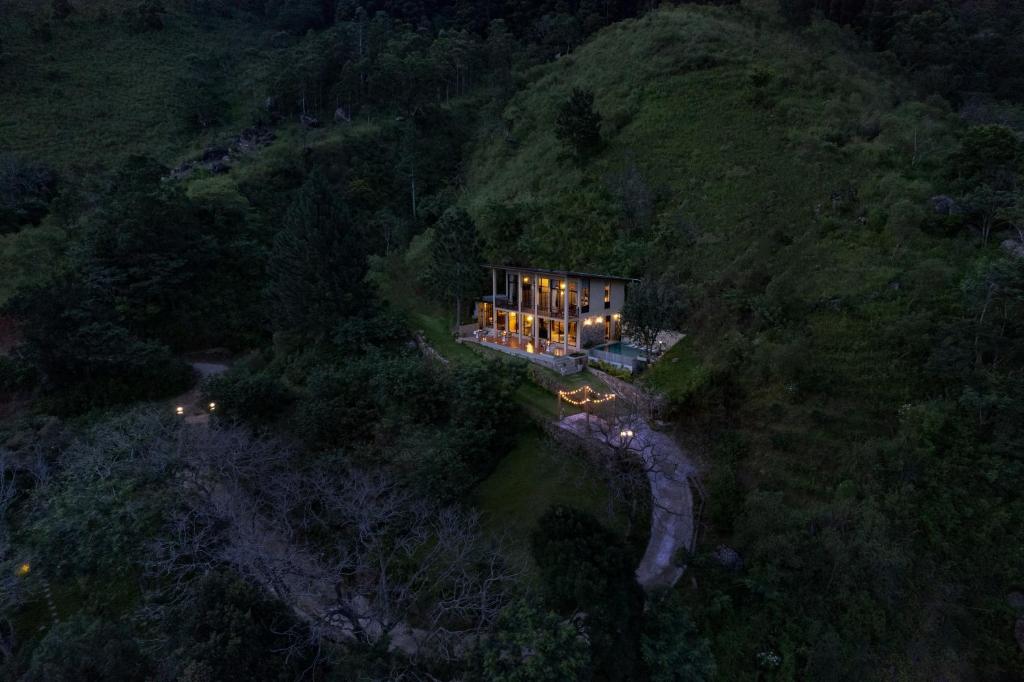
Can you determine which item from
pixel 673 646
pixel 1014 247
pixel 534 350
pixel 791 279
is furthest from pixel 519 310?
pixel 1014 247

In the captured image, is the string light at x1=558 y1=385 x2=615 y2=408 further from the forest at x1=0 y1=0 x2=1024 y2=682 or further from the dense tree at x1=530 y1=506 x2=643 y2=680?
the dense tree at x1=530 y1=506 x2=643 y2=680

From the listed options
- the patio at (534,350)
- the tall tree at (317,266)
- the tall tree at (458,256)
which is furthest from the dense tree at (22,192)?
→ the patio at (534,350)

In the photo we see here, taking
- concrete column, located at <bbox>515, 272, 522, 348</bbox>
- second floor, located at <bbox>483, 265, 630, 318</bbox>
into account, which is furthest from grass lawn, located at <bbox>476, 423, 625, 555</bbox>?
concrete column, located at <bbox>515, 272, 522, 348</bbox>

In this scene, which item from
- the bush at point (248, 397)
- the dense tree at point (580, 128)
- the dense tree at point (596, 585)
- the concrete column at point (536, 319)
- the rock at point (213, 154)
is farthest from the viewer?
the rock at point (213, 154)

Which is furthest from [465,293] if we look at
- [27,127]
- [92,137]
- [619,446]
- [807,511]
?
[27,127]

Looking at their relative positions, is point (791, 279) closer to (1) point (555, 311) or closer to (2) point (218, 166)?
(1) point (555, 311)

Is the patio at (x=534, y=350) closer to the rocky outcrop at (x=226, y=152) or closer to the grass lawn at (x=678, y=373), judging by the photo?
the grass lawn at (x=678, y=373)
